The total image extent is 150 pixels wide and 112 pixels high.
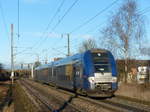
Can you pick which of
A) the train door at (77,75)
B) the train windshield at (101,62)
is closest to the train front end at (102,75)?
the train windshield at (101,62)

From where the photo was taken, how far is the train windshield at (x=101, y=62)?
23.0 meters

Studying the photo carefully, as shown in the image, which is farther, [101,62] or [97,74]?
[101,62]

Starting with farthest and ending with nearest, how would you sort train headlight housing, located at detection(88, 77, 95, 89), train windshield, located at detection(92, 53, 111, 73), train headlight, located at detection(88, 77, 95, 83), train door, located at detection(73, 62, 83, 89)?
train door, located at detection(73, 62, 83, 89), train windshield, located at detection(92, 53, 111, 73), train headlight, located at detection(88, 77, 95, 83), train headlight housing, located at detection(88, 77, 95, 89)

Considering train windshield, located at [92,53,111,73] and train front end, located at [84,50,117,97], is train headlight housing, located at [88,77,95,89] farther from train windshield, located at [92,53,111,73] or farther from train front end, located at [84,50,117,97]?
train windshield, located at [92,53,111,73]

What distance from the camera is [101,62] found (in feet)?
76.3

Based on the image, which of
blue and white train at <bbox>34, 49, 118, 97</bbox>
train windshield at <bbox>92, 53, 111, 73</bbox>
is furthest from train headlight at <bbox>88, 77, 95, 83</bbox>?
train windshield at <bbox>92, 53, 111, 73</bbox>

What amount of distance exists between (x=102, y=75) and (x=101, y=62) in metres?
1.00

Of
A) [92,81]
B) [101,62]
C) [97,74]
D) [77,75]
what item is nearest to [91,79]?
[92,81]

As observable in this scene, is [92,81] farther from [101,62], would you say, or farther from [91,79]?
[101,62]

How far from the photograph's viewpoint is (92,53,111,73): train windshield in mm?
22984

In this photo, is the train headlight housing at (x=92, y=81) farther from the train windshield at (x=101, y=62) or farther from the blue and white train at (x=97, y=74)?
the train windshield at (x=101, y=62)

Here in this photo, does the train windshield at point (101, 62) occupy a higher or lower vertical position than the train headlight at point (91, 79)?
higher

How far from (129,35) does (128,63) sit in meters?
3.44

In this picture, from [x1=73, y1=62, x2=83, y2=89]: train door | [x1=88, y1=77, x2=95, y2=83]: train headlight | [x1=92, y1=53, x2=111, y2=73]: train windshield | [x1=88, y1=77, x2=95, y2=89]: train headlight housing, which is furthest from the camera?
[x1=73, y1=62, x2=83, y2=89]: train door
